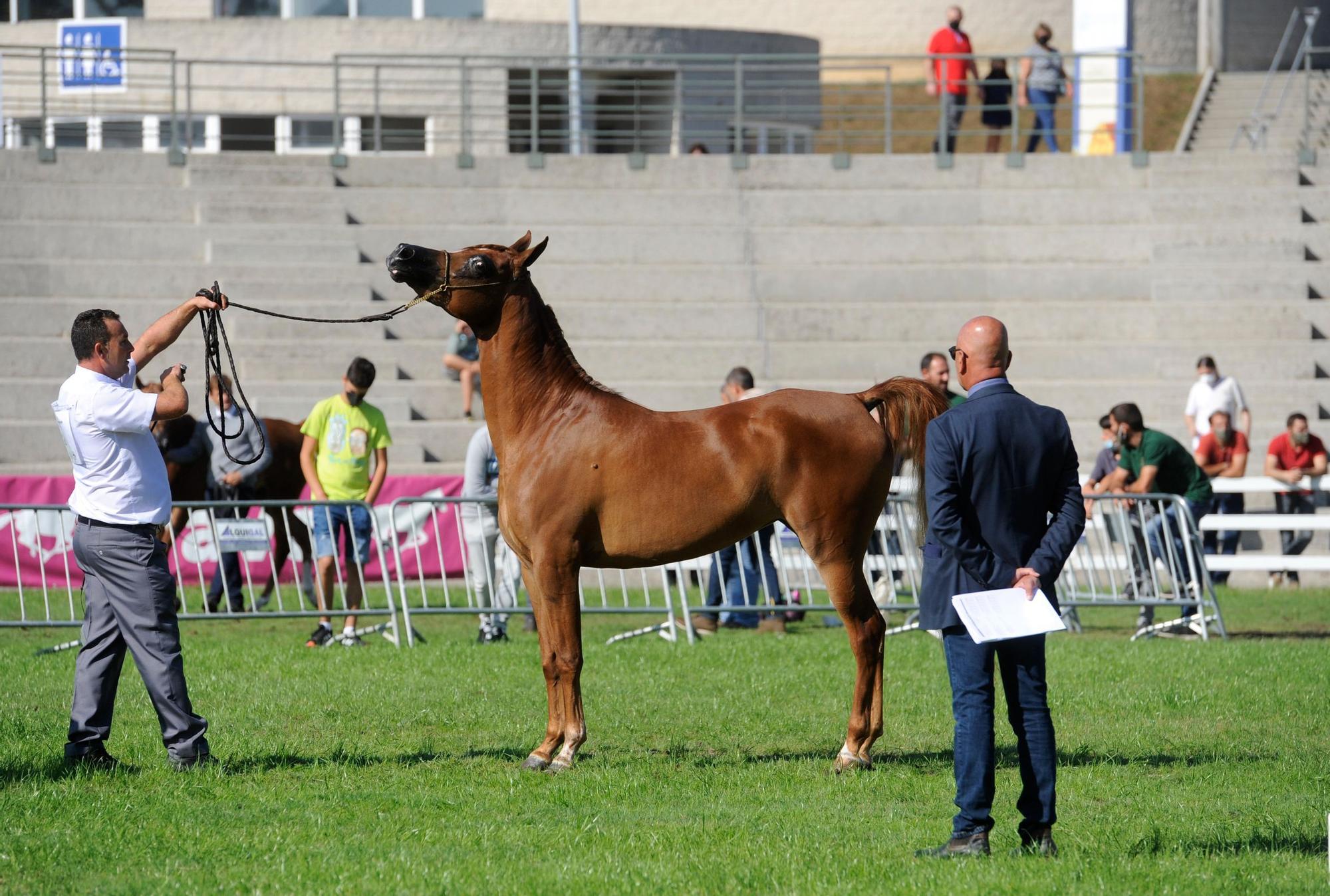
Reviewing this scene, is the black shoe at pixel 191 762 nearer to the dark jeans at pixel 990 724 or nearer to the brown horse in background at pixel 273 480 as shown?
the dark jeans at pixel 990 724

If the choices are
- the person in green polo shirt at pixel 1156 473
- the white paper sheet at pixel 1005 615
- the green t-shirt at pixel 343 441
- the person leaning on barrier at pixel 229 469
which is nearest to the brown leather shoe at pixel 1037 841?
the white paper sheet at pixel 1005 615

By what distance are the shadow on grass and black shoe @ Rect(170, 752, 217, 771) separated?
14.0 feet

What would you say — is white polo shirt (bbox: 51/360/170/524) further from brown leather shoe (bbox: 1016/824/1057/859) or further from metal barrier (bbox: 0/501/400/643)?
brown leather shoe (bbox: 1016/824/1057/859)

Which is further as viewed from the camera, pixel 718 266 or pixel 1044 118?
pixel 1044 118

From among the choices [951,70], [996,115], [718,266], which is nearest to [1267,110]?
[996,115]

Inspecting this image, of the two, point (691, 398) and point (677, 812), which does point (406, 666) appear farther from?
point (691, 398)

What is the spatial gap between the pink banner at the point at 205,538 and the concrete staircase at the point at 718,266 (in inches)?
90.3

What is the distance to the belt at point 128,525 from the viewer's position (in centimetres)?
743

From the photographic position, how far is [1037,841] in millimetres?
5996

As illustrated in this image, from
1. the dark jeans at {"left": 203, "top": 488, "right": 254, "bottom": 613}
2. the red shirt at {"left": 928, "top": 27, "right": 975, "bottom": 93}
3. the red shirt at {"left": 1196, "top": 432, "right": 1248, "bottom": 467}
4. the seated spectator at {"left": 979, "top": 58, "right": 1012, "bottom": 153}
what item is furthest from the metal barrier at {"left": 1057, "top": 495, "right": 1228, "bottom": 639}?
the red shirt at {"left": 928, "top": 27, "right": 975, "bottom": 93}

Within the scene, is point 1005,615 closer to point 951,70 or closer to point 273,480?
point 273,480

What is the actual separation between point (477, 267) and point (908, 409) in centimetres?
236

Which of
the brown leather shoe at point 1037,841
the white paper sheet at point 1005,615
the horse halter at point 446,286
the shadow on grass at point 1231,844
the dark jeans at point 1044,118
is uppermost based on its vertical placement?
the dark jeans at point 1044,118

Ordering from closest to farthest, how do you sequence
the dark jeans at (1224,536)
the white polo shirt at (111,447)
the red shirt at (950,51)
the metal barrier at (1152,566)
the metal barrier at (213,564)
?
1. the white polo shirt at (111,447)
2. the metal barrier at (213,564)
3. the metal barrier at (1152,566)
4. the dark jeans at (1224,536)
5. the red shirt at (950,51)
